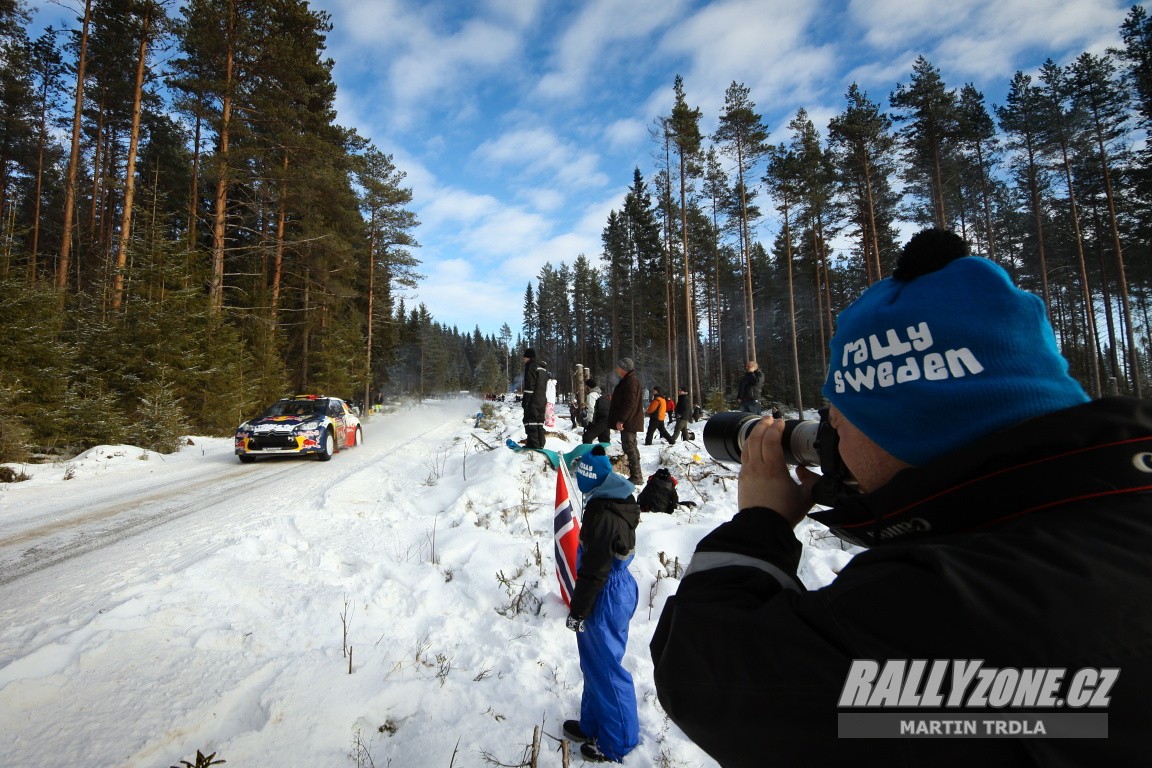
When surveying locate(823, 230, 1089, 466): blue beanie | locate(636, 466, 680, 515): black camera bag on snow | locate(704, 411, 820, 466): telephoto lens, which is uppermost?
locate(823, 230, 1089, 466): blue beanie

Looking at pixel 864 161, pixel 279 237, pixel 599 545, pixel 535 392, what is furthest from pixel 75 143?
pixel 864 161

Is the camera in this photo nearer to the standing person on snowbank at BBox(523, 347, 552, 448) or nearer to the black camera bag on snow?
the black camera bag on snow

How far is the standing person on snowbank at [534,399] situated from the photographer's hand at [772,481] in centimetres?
803

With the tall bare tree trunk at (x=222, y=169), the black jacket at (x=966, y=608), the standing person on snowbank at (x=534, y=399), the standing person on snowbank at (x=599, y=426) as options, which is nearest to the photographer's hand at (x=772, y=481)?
the black jacket at (x=966, y=608)

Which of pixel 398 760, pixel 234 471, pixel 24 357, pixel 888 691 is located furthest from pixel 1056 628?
pixel 24 357

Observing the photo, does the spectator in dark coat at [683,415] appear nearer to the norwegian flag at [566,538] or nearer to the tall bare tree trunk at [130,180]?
the norwegian flag at [566,538]

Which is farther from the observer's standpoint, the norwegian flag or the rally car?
the rally car

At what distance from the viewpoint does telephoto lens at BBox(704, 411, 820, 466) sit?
115cm

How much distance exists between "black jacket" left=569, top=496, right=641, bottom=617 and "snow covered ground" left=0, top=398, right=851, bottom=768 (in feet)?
2.49

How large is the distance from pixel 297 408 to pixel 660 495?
10.7m

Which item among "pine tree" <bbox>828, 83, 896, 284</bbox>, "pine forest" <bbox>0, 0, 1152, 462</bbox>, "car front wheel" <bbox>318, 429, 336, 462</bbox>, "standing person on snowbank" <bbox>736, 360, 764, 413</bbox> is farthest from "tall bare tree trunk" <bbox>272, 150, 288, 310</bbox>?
"pine tree" <bbox>828, 83, 896, 284</bbox>

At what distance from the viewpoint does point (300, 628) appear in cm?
328

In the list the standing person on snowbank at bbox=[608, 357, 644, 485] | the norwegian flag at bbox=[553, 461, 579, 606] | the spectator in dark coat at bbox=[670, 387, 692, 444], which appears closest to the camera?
the norwegian flag at bbox=[553, 461, 579, 606]

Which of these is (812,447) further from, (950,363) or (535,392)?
(535,392)
